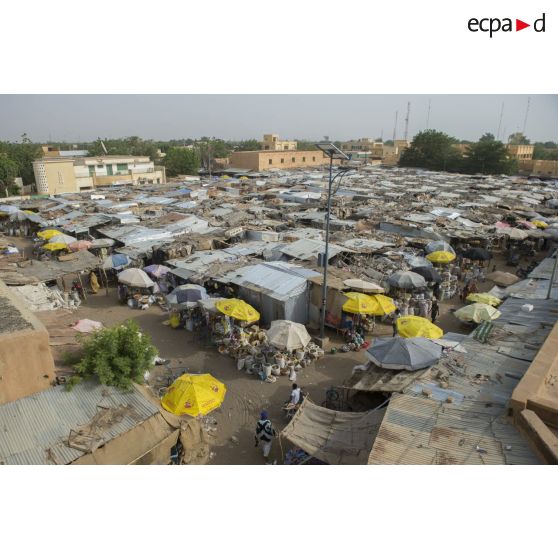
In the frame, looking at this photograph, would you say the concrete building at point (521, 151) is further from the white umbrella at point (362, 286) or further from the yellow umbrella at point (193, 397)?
the yellow umbrella at point (193, 397)

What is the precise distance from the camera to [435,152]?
62094mm

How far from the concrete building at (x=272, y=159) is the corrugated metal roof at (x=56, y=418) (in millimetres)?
55810

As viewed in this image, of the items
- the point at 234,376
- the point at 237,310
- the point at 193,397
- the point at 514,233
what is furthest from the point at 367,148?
the point at 193,397

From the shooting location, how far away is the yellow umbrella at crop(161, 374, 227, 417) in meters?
7.84

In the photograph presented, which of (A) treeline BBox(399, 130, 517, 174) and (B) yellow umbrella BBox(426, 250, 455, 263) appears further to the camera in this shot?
(A) treeline BBox(399, 130, 517, 174)

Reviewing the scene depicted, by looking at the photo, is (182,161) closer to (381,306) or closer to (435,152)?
(435,152)

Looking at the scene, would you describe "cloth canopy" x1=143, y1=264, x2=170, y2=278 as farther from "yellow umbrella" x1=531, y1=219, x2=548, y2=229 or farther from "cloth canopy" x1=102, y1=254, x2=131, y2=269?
"yellow umbrella" x1=531, y1=219, x2=548, y2=229

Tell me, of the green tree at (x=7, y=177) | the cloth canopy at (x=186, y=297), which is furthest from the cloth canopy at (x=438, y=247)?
the green tree at (x=7, y=177)

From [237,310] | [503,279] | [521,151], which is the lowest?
[503,279]

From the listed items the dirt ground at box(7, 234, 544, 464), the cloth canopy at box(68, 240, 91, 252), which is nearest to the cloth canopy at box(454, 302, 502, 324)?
the dirt ground at box(7, 234, 544, 464)

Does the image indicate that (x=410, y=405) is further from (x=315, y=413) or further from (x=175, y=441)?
(x=175, y=441)

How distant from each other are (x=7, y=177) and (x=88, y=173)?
26.0ft

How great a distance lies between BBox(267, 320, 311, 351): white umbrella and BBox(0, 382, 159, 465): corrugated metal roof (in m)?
4.00

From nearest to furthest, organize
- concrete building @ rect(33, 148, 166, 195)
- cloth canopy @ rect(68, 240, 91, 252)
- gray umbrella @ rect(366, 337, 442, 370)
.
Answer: gray umbrella @ rect(366, 337, 442, 370)
cloth canopy @ rect(68, 240, 91, 252)
concrete building @ rect(33, 148, 166, 195)
